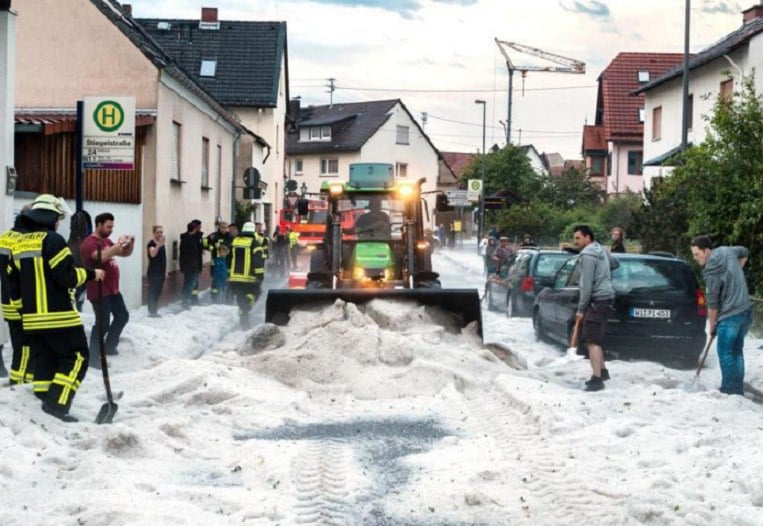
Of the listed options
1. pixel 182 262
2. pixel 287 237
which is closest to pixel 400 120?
pixel 287 237

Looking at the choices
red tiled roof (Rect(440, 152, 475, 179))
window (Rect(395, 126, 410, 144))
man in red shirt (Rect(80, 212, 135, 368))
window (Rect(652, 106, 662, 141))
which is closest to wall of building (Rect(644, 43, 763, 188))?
window (Rect(652, 106, 662, 141))

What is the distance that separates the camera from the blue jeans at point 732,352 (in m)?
11.7

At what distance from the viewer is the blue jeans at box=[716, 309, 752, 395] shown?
460 inches

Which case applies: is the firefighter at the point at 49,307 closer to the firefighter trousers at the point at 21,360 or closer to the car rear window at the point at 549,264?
the firefighter trousers at the point at 21,360

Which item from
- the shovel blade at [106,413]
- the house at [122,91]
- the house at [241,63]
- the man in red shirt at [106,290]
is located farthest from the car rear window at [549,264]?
the house at [241,63]

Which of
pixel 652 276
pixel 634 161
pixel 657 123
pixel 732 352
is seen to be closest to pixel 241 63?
pixel 657 123

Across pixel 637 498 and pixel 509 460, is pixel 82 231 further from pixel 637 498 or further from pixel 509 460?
pixel 637 498

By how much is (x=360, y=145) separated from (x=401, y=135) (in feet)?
13.5

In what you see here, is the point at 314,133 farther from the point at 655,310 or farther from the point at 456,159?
the point at 655,310

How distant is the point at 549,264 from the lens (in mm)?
20078

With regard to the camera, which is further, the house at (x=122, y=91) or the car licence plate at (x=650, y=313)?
the house at (x=122, y=91)

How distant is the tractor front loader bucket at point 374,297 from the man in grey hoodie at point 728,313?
131 inches

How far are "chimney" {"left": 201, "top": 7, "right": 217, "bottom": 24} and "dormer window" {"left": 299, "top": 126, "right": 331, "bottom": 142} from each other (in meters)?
28.4

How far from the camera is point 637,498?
6.86m
